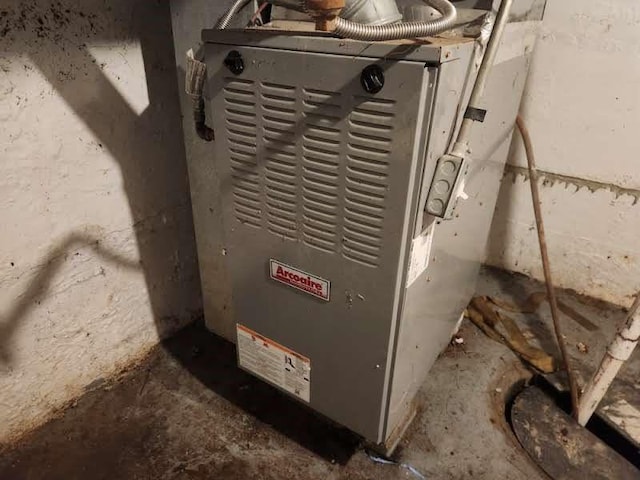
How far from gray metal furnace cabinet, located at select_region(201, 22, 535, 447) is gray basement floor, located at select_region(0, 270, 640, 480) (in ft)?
0.56

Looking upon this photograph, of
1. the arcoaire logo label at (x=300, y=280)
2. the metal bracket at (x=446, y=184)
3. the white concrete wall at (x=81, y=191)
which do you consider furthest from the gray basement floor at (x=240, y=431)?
the metal bracket at (x=446, y=184)

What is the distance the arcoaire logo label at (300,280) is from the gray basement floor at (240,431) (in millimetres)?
543

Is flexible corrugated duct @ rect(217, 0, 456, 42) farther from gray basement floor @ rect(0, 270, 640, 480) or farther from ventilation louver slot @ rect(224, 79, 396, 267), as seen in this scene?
gray basement floor @ rect(0, 270, 640, 480)

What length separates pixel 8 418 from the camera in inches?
47.9

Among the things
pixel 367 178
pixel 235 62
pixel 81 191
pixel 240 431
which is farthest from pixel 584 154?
pixel 81 191

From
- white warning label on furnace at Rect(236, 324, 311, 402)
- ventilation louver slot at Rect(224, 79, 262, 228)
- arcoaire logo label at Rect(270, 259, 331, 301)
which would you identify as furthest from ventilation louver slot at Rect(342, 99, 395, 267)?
white warning label on furnace at Rect(236, 324, 311, 402)

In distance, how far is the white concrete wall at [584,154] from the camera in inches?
60.3

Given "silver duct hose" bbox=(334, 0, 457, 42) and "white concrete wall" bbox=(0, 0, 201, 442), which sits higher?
"silver duct hose" bbox=(334, 0, 457, 42)

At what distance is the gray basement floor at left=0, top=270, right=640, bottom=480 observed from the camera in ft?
3.94

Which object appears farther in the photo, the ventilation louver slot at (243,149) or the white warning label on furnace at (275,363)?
the white warning label on furnace at (275,363)

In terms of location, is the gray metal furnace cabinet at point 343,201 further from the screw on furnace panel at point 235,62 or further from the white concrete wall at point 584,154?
the white concrete wall at point 584,154

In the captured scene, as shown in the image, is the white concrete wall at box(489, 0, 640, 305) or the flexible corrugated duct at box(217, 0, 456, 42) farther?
the white concrete wall at box(489, 0, 640, 305)

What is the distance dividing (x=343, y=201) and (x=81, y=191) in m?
0.77

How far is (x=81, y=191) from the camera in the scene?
120 centimetres
